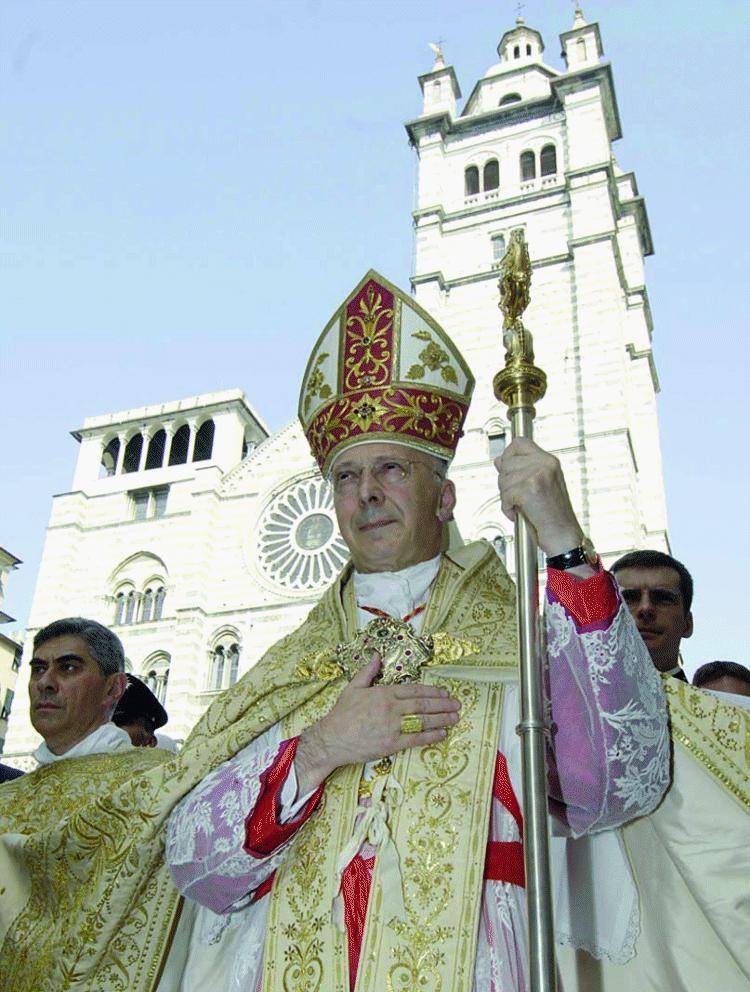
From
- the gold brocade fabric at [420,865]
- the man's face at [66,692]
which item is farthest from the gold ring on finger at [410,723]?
the man's face at [66,692]

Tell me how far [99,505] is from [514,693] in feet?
79.9

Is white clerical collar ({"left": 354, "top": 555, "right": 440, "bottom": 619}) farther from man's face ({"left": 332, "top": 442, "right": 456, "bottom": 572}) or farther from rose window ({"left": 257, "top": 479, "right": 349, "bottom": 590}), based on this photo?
rose window ({"left": 257, "top": 479, "right": 349, "bottom": 590})

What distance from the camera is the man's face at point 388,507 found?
2625 mm

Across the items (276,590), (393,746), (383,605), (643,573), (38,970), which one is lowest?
(38,970)

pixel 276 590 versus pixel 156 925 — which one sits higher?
pixel 276 590

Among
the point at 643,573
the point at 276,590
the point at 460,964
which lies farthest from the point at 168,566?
the point at 460,964

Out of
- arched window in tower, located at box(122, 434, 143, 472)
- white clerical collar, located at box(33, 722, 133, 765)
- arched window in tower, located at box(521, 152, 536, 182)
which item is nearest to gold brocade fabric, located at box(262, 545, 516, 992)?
white clerical collar, located at box(33, 722, 133, 765)

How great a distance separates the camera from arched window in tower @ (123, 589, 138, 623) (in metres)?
23.5

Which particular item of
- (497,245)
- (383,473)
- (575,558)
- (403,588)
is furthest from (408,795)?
(497,245)

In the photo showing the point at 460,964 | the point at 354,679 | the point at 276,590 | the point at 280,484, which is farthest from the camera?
the point at 280,484

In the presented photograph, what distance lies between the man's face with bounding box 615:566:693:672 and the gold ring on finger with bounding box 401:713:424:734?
1.72 m

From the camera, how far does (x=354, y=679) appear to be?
2371 mm

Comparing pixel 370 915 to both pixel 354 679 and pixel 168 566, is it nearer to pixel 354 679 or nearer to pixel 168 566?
pixel 354 679

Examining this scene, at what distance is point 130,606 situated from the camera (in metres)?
23.8
